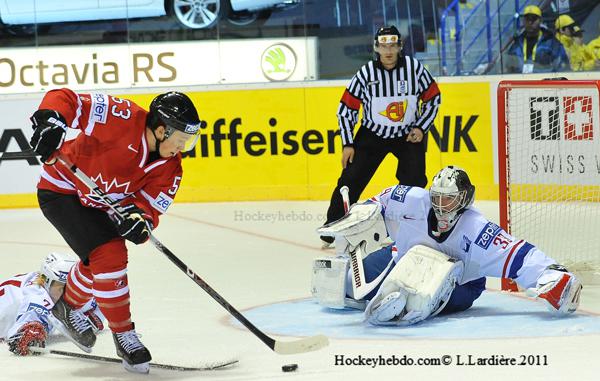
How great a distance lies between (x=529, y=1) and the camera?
9.24 meters

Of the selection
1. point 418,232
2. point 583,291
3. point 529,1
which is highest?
point 529,1

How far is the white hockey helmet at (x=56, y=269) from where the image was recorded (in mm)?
4484

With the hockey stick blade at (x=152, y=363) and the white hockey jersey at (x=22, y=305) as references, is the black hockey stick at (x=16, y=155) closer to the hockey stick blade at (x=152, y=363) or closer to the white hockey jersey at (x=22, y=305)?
the white hockey jersey at (x=22, y=305)

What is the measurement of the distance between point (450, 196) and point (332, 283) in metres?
0.65

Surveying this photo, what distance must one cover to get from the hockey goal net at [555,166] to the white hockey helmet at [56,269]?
7.07 feet

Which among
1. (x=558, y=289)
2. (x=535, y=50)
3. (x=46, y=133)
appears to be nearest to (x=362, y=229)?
(x=558, y=289)

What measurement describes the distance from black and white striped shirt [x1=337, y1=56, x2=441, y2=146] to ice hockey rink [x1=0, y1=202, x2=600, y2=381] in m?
0.83

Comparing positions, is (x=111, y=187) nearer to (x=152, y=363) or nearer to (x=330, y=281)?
(x=152, y=363)

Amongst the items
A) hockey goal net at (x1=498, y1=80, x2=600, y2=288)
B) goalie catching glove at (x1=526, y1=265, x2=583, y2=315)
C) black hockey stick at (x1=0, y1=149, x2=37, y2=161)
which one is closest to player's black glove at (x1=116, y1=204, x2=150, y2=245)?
goalie catching glove at (x1=526, y1=265, x2=583, y2=315)

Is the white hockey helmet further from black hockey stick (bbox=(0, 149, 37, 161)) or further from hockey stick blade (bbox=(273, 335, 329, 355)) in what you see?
black hockey stick (bbox=(0, 149, 37, 161))

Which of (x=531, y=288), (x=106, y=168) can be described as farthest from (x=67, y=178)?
(x=531, y=288)

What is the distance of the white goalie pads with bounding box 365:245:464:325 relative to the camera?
15.2ft

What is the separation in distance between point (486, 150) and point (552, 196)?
238 cm

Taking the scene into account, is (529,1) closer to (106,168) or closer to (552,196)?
(552,196)
